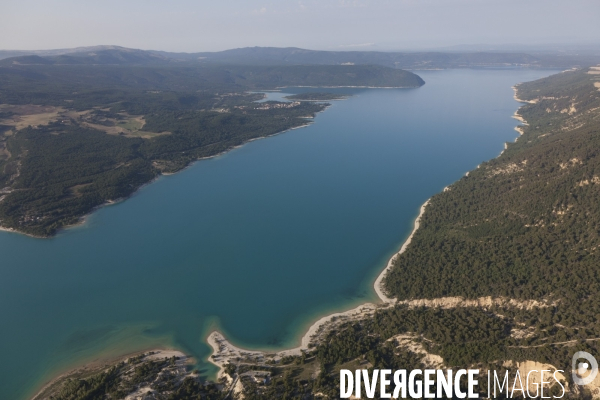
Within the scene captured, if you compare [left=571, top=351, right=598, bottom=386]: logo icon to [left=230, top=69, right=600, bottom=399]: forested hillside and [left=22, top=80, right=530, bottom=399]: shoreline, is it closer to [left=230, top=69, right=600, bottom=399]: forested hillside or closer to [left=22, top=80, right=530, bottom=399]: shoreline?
[left=230, top=69, right=600, bottom=399]: forested hillside

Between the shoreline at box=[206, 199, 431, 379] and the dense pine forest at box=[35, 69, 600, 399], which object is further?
the shoreline at box=[206, 199, 431, 379]

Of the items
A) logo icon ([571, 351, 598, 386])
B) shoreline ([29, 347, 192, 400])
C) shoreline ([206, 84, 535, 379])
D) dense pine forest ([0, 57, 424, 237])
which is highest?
dense pine forest ([0, 57, 424, 237])

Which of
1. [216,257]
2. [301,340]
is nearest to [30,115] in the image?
[216,257]

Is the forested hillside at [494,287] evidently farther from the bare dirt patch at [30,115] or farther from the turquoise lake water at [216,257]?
the bare dirt patch at [30,115]

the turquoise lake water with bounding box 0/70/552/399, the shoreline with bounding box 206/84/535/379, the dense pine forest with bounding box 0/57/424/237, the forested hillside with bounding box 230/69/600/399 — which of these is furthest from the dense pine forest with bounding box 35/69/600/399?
the dense pine forest with bounding box 0/57/424/237

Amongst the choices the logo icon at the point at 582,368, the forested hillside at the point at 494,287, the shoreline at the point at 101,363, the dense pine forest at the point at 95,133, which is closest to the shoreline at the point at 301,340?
the shoreline at the point at 101,363

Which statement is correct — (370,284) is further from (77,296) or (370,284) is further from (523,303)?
(77,296)
